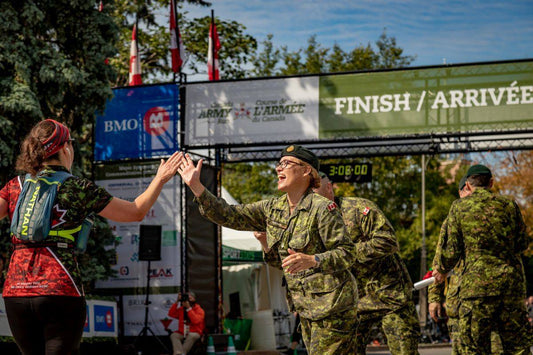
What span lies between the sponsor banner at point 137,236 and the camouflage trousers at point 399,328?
10.7 meters

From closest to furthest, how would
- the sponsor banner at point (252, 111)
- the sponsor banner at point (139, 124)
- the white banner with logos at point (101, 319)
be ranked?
the white banner with logos at point (101, 319), the sponsor banner at point (252, 111), the sponsor banner at point (139, 124)

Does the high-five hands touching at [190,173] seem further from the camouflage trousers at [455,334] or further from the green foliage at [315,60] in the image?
the green foliage at [315,60]

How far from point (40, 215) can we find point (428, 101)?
12.8 m

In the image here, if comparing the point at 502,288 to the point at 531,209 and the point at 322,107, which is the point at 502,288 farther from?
the point at 531,209

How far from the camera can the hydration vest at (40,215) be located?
4.40m

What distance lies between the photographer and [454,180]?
47531 mm

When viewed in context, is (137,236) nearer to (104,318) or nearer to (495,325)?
(104,318)

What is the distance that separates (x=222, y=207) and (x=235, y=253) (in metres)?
15.7

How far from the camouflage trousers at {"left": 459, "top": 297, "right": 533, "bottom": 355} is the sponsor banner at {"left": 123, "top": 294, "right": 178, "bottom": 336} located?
11262mm

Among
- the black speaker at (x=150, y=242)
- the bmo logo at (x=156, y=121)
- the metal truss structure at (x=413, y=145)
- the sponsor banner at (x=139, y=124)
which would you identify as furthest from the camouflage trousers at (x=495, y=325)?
the bmo logo at (x=156, y=121)

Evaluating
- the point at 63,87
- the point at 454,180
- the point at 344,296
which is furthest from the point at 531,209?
the point at 344,296

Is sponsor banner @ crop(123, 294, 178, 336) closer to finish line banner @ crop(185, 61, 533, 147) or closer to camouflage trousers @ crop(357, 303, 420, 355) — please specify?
finish line banner @ crop(185, 61, 533, 147)

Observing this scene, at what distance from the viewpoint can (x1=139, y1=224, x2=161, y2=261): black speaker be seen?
17.1 meters

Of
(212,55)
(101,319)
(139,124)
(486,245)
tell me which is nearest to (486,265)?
(486,245)
